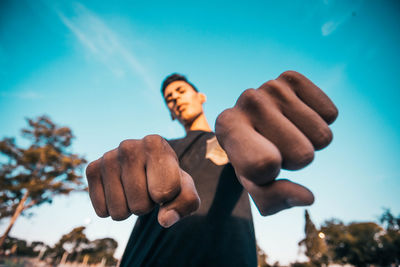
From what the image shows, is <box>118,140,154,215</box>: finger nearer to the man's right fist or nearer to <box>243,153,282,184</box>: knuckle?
the man's right fist

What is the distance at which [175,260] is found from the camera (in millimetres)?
1058

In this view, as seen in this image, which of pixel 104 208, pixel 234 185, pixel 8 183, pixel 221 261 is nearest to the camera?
pixel 104 208

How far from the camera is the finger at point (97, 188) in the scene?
0.74 metres

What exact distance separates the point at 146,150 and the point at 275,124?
0.41 meters

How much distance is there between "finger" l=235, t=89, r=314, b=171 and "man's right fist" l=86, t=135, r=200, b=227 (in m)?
0.28

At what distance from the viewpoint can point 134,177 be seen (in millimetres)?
637

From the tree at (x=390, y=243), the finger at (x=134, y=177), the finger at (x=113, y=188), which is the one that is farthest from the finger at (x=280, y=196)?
the tree at (x=390, y=243)

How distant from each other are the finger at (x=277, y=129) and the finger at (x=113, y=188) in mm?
482

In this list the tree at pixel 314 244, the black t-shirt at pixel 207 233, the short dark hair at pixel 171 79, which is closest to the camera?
the black t-shirt at pixel 207 233

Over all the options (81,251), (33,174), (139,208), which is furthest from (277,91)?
(81,251)

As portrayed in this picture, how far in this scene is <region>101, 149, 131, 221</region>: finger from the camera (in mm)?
677

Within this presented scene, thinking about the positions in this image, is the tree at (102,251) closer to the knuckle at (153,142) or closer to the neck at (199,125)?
the neck at (199,125)

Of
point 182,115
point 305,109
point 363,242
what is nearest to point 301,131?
point 305,109

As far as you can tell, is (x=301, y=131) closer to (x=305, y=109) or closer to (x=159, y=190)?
(x=305, y=109)
